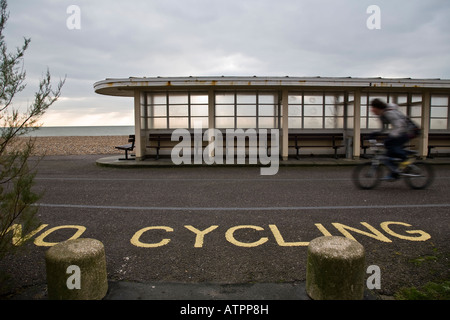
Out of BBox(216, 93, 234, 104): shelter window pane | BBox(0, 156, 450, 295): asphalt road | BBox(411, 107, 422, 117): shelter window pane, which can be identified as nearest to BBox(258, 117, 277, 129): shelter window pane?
BBox(216, 93, 234, 104): shelter window pane

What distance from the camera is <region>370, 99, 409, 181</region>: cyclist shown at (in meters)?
7.06

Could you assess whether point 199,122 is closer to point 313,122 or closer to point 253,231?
point 313,122

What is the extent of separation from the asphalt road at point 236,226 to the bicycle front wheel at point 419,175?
20cm

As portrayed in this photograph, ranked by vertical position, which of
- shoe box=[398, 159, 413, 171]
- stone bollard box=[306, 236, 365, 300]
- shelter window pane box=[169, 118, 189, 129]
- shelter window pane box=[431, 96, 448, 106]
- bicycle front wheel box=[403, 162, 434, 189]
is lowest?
stone bollard box=[306, 236, 365, 300]

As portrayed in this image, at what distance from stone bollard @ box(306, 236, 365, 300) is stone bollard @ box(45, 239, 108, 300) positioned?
1.90m

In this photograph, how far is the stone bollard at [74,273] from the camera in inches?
109

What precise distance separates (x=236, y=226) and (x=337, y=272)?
241 cm

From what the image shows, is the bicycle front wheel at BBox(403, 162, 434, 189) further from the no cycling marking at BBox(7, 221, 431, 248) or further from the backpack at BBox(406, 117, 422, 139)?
the no cycling marking at BBox(7, 221, 431, 248)

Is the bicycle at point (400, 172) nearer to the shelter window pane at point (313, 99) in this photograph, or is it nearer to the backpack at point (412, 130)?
the backpack at point (412, 130)

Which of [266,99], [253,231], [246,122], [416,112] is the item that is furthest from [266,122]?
[253,231]

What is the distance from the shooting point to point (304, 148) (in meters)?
15.1

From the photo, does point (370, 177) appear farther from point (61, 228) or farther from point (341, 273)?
point (61, 228)

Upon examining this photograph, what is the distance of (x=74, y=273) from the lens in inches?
109
